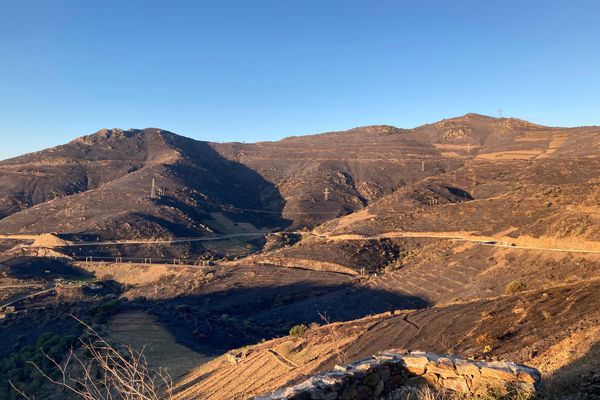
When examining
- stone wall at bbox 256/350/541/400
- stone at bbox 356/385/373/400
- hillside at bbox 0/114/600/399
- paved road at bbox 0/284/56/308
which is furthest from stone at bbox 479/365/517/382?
paved road at bbox 0/284/56/308

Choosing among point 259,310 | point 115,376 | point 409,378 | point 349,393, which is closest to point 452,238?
point 259,310

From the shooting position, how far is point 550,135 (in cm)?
10950

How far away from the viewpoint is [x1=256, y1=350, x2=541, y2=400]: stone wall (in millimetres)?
→ 7578

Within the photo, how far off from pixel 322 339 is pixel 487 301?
8076 mm

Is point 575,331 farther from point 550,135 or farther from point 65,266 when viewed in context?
point 550,135

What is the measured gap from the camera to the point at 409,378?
28.9 feet

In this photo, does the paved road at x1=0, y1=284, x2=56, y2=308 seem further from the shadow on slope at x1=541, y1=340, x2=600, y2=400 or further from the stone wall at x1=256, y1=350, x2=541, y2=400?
the shadow on slope at x1=541, y1=340, x2=600, y2=400

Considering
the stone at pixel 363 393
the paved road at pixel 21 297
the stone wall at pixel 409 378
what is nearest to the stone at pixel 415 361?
the stone wall at pixel 409 378

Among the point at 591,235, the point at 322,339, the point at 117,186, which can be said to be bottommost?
the point at 322,339

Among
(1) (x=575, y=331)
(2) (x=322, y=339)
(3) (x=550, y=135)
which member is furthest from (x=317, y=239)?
(3) (x=550, y=135)

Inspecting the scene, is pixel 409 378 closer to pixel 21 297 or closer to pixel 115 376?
pixel 115 376

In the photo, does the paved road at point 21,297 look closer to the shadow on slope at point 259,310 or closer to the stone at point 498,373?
the shadow on slope at point 259,310

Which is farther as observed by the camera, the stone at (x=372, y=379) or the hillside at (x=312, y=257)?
the hillside at (x=312, y=257)

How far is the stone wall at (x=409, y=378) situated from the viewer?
7.58m
